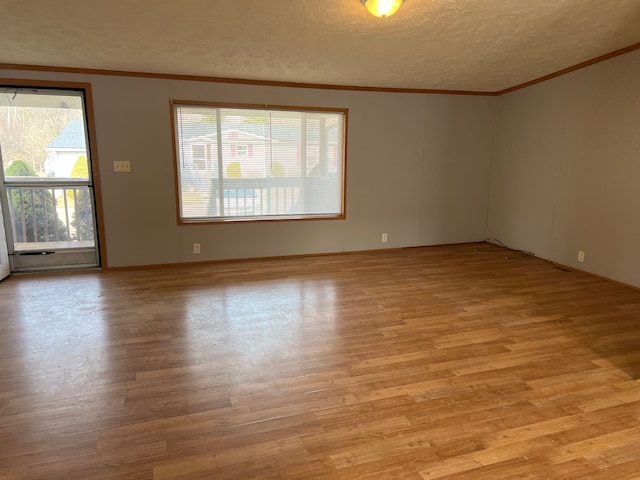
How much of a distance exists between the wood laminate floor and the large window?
51.5 inches

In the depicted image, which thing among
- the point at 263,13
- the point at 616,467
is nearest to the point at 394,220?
the point at 263,13

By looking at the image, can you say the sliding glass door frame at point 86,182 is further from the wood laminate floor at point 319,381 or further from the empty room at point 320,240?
the wood laminate floor at point 319,381

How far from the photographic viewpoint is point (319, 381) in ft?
7.57

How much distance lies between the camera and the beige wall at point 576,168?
396cm

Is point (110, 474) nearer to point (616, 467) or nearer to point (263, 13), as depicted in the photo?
point (616, 467)

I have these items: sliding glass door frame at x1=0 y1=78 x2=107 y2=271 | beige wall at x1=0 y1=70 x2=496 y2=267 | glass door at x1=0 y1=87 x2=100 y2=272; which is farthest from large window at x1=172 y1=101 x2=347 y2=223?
glass door at x1=0 y1=87 x2=100 y2=272

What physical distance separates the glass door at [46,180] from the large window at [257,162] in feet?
3.57

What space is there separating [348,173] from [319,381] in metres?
3.52

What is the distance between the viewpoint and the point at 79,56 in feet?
12.4

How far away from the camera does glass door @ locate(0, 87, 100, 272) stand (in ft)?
13.9

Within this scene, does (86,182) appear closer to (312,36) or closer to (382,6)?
(312,36)

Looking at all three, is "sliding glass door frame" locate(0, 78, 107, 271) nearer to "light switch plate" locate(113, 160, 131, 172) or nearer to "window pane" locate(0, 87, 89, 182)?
"window pane" locate(0, 87, 89, 182)

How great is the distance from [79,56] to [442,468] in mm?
4558

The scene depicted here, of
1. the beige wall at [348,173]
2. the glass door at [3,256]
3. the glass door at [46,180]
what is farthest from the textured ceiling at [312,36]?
the glass door at [3,256]
